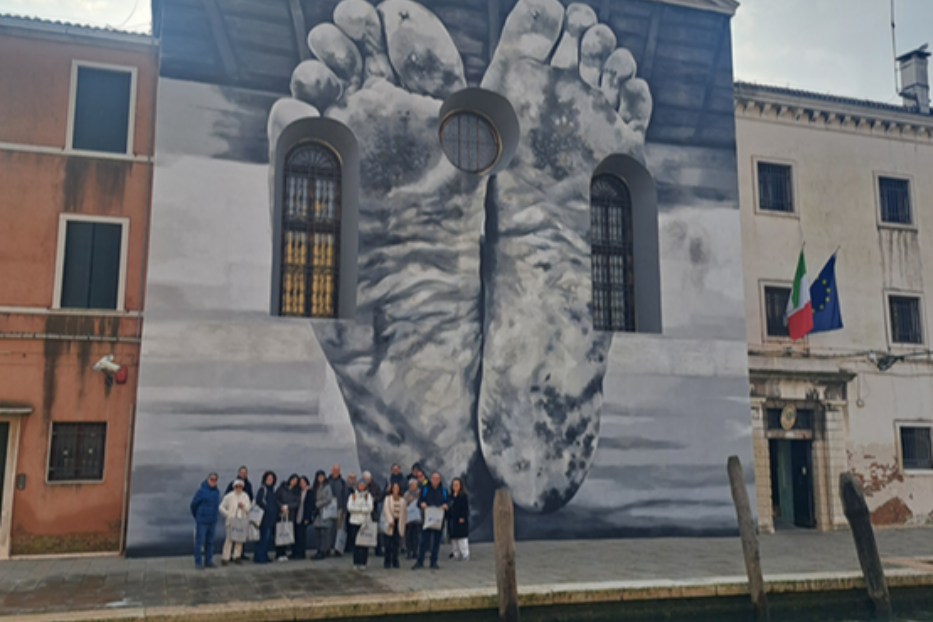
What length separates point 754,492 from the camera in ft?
59.5

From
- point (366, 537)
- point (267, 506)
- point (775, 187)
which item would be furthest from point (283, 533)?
point (775, 187)

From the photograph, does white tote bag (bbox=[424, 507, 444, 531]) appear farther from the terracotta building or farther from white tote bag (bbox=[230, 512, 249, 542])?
the terracotta building

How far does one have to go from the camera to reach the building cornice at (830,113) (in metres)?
20.6

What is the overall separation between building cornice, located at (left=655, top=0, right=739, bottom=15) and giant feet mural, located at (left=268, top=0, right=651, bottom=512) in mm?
3196

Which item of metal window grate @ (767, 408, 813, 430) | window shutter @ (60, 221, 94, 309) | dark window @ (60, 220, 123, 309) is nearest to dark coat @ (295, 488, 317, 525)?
dark window @ (60, 220, 123, 309)

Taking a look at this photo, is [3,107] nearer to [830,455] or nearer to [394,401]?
[394,401]

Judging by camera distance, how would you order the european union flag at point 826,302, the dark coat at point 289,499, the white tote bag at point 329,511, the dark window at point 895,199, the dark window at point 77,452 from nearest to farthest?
the dark coat at point 289,499 → the white tote bag at point 329,511 → the dark window at point 77,452 → the european union flag at point 826,302 → the dark window at point 895,199

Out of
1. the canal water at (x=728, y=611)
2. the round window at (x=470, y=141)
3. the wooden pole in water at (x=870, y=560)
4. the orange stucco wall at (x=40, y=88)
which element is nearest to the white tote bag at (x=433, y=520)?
the canal water at (x=728, y=611)

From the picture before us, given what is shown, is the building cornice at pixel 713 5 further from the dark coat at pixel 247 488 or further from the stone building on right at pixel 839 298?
the dark coat at pixel 247 488

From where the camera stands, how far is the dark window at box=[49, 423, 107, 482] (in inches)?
571

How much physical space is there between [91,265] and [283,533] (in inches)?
224

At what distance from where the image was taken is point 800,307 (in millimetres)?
19391

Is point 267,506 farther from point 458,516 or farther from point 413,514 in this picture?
point 458,516

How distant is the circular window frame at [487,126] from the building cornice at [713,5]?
4.76 meters
